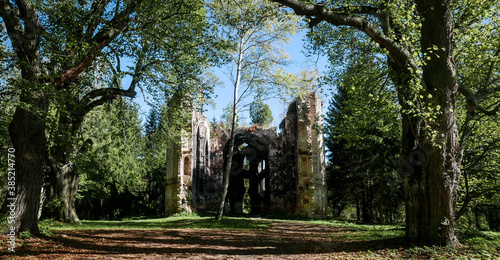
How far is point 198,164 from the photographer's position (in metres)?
28.0

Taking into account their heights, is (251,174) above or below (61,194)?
above

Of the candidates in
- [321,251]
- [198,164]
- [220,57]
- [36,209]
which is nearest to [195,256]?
[321,251]

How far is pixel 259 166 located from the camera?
131 ft

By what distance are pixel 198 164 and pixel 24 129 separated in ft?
67.2

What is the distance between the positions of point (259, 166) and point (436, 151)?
3322cm

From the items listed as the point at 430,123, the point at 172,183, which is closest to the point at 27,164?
the point at 430,123

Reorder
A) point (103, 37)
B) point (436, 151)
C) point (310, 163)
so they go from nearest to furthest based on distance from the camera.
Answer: point (436, 151), point (103, 37), point (310, 163)

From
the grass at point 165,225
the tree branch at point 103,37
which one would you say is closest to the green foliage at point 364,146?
the grass at point 165,225

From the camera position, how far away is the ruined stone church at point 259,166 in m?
23.3

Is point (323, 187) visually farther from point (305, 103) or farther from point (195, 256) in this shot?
point (195, 256)

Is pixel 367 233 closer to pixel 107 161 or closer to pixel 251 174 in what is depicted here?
pixel 107 161

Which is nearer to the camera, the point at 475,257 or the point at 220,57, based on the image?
the point at 475,257

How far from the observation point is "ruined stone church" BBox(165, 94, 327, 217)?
23.3 meters

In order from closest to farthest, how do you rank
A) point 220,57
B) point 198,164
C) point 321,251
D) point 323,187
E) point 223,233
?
point 321,251
point 223,233
point 220,57
point 323,187
point 198,164
